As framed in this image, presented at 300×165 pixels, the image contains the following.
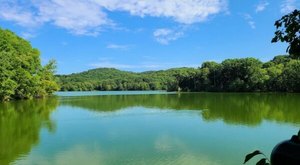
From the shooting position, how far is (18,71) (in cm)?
4116

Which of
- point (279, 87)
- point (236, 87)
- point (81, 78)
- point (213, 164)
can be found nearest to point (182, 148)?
point (213, 164)

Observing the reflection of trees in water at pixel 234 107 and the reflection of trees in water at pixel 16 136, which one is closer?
the reflection of trees in water at pixel 16 136

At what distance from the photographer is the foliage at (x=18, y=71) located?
36984 mm

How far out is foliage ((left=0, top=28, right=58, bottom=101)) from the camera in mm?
36984

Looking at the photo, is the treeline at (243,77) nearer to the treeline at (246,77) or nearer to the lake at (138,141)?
the treeline at (246,77)

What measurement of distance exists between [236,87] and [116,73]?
92.9m

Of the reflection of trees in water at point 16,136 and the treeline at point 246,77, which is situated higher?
the treeline at point 246,77

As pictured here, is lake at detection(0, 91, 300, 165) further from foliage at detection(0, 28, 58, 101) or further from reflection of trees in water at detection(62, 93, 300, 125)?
foliage at detection(0, 28, 58, 101)

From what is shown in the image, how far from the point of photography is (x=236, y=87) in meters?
79.3

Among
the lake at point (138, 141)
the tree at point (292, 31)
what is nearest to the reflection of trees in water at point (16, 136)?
the lake at point (138, 141)

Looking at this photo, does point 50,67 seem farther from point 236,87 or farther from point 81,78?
point 81,78

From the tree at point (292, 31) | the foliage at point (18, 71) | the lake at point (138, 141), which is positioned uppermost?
the foliage at point (18, 71)

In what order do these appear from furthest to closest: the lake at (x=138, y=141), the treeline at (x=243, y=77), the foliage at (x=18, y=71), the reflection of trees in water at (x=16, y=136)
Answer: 1. the treeline at (x=243, y=77)
2. the foliage at (x=18, y=71)
3. the reflection of trees in water at (x=16, y=136)
4. the lake at (x=138, y=141)

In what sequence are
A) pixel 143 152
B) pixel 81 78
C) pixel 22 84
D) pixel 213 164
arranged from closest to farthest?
1. pixel 213 164
2. pixel 143 152
3. pixel 22 84
4. pixel 81 78
